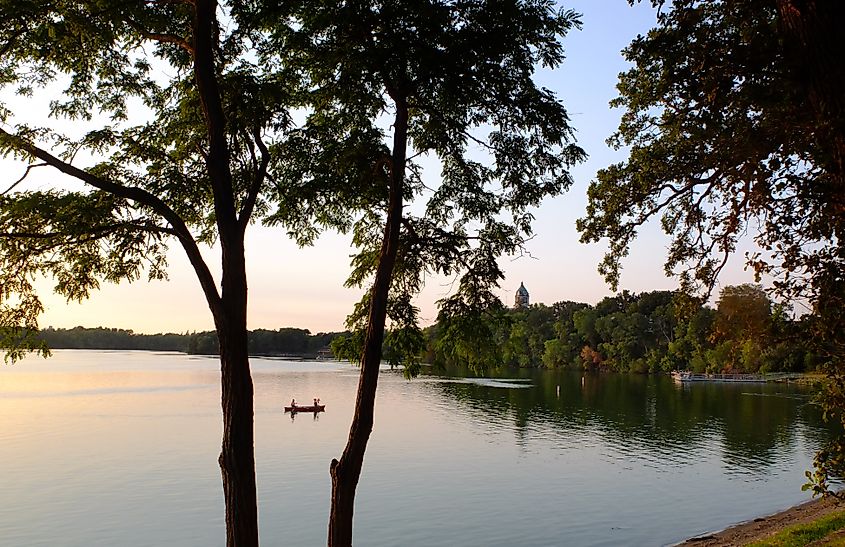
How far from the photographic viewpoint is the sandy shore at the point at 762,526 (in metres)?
20.9

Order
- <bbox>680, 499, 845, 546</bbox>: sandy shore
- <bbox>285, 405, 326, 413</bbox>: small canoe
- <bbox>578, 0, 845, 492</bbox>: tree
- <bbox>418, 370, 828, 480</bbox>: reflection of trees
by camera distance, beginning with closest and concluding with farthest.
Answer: <bbox>578, 0, 845, 492</bbox>: tree → <bbox>680, 499, 845, 546</bbox>: sandy shore → <bbox>418, 370, 828, 480</bbox>: reflection of trees → <bbox>285, 405, 326, 413</bbox>: small canoe

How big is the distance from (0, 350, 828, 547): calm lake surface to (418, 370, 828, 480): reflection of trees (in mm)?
261

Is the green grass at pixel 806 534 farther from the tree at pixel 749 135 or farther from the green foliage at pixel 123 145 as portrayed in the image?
the green foliage at pixel 123 145

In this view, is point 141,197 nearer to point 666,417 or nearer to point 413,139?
point 413,139

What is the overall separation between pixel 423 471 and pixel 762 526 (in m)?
15.6

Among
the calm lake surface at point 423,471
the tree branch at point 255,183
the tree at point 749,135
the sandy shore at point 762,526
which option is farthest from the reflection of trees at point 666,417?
the tree branch at point 255,183

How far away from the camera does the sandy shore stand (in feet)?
68.5

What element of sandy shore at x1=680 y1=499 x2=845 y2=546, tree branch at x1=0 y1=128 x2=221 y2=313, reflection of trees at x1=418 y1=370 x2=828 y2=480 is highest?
tree branch at x1=0 y1=128 x2=221 y2=313

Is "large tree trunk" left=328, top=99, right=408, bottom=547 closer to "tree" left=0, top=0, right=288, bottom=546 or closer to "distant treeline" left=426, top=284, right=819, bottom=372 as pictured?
"tree" left=0, top=0, right=288, bottom=546

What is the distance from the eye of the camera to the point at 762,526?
74.5ft

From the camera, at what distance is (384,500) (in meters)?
27.9

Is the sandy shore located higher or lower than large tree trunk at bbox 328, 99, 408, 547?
lower

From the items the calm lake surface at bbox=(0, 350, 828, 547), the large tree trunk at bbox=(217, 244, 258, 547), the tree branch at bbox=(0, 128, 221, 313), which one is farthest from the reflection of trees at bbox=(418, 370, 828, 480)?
the tree branch at bbox=(0, 128, 221, 313)

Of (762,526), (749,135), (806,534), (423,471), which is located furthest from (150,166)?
(423,471)
